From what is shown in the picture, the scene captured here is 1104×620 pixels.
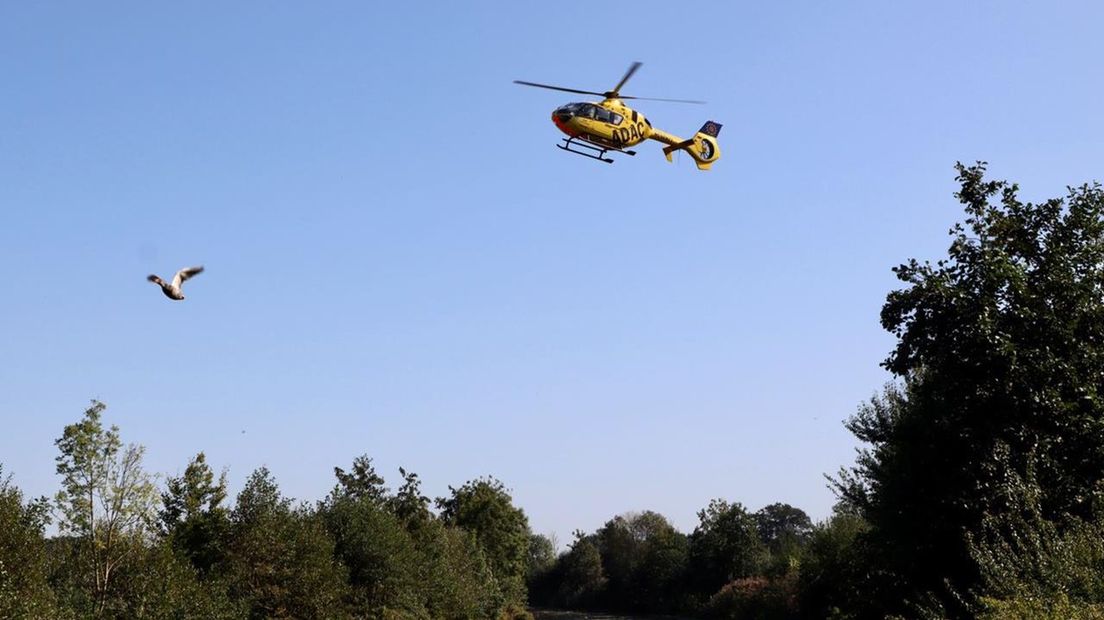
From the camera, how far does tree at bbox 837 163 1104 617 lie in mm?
27312

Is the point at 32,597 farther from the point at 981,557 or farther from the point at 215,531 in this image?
the point at 981,557

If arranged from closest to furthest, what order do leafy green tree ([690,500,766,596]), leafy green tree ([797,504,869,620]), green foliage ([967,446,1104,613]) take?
1. green foliage ([967,446,1104,613])
2. leafy green tree ([797,504,869,620])
3. leafy green tree ([690,500,766,596])

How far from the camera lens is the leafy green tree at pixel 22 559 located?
22.2 metres

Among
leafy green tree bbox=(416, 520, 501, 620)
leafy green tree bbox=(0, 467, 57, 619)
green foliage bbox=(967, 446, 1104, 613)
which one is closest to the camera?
green foliage bbox=(967, 446, 1104, 613)

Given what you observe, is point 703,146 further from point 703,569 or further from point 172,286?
point 703,569

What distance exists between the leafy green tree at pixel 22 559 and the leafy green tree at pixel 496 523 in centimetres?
6363

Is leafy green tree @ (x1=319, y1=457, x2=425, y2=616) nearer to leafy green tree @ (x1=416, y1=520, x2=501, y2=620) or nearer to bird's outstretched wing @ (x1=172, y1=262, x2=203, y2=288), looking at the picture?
leafy green tree @ (x1=416, y1=520, x2=501, y2=620)

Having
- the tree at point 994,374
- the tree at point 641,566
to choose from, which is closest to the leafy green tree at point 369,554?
the tree at point 994,374

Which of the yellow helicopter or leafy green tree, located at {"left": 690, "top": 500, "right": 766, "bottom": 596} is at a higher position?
the yellow helicopter

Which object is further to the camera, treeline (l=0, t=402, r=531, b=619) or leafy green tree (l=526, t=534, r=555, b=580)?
leafy green tree (l=526, t=534, r=555, b=580)

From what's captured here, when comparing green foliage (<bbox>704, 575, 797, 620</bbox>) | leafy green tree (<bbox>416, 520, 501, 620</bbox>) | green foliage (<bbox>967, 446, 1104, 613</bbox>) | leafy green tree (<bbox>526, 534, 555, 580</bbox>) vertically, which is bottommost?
green foliage (<bbox>967, 446, 1104, 613</bbox>)

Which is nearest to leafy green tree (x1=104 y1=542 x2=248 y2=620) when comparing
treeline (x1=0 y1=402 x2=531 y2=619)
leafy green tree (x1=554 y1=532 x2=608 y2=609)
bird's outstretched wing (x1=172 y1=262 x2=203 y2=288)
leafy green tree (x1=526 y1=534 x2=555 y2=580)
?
treeline (x1=0 y1=402 x2=531 y2=619)

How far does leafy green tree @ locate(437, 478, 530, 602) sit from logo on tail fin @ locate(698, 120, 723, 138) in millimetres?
49579

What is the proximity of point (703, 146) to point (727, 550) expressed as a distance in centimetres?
4646
